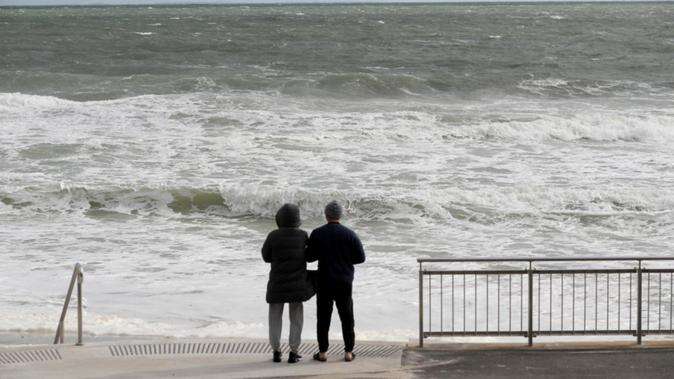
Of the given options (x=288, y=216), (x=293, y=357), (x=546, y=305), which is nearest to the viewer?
(x=288, y=216)

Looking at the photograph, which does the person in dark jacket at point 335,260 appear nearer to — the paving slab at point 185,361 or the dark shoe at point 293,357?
the dark shoe at point 293,357

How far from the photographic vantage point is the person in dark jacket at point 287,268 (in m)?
8.39

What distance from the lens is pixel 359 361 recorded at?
863 centimetres

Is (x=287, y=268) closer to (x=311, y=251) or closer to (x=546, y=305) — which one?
(x=311, y=251)

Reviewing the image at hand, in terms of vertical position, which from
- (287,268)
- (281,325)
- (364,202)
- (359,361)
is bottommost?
(364,202)

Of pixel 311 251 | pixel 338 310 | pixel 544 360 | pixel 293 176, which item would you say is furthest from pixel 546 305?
pixel 293 176

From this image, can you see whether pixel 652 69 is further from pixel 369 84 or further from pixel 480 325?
pixel 480 325

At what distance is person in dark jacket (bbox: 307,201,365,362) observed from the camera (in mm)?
8406

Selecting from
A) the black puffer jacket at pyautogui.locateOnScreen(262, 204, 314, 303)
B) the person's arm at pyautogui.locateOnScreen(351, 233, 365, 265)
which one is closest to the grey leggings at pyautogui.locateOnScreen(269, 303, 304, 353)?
the black puffer jacket at pyautogui.locateOnScreen(262, 204, 314, 303)

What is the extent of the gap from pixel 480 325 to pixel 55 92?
31.2 meters

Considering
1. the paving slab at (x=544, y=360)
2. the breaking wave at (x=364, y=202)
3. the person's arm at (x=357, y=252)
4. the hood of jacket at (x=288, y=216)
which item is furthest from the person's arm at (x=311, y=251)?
the breaking wave at (x=364, y=202)

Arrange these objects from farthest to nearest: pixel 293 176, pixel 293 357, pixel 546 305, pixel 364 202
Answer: pixel 293 176 → pixel 364 202 → pixel 546 305 → pixel 293 357

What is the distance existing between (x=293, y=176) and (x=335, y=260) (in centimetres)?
1406

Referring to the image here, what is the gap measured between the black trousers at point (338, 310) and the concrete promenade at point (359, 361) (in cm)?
19
